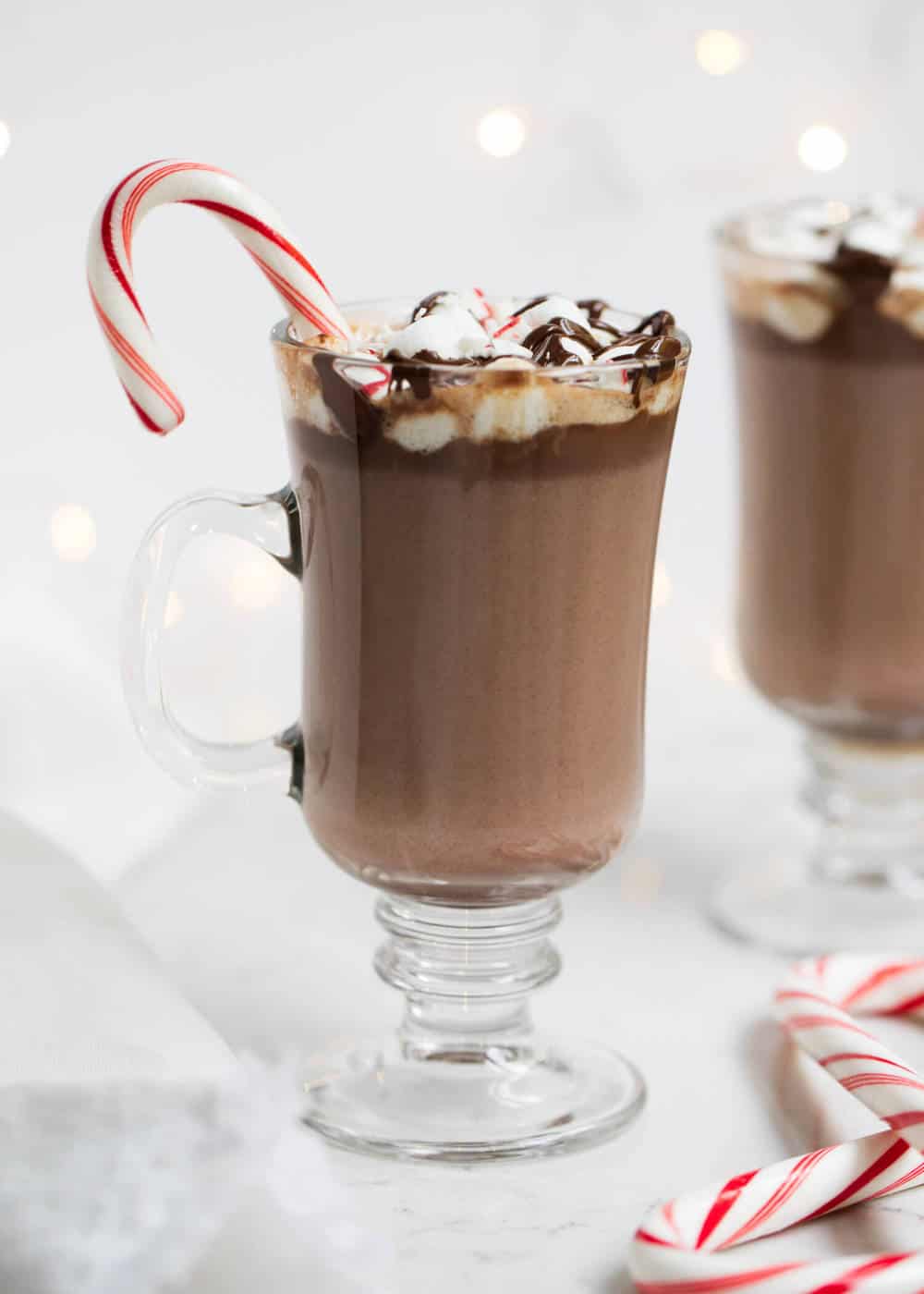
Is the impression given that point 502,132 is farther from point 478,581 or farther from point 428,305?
point 478,581

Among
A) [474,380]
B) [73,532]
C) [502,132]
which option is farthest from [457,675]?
[502,132]

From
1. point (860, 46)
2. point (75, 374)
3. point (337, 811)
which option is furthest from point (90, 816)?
point (860, 46)

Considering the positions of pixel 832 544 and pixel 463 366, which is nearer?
pixel 463 366

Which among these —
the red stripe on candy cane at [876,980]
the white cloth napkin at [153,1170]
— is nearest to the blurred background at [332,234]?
the red stripe on candy cane at [876,980]

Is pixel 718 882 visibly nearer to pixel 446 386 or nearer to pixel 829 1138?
pixel 829 1138

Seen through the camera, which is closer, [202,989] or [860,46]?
[202,989]

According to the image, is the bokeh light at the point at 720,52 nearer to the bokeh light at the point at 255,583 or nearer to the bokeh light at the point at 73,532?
the bokeh light at the point at 255,583
